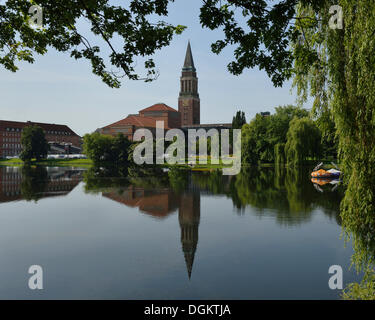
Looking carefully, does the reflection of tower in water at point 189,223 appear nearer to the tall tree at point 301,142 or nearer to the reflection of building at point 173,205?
the reflection of building at point 173,205

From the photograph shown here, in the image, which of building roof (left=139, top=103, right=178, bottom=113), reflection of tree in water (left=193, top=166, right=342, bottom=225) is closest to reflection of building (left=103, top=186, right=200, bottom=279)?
reflection of tree in water (left=193, top=166, right=342, bottom=225)

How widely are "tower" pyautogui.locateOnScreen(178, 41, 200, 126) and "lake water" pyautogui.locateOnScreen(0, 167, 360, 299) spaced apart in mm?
119757

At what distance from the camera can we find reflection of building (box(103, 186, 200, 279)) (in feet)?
38.5

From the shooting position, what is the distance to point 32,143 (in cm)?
8169

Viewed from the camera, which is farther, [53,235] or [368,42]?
[53,235]

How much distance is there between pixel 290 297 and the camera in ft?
24.7

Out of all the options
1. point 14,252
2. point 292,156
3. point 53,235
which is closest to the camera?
point 14,252

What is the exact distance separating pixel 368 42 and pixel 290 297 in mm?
5707

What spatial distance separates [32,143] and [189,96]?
72.2 metres

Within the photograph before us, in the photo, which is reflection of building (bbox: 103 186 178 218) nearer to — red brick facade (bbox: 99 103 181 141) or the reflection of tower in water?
the reflection of tower in water

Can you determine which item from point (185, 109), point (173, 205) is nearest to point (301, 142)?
point (173, 205)

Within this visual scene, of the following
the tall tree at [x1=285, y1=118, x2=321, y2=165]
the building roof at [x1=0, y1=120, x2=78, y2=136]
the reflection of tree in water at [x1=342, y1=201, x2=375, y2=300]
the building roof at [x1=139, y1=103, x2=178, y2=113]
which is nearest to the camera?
the reflection of tree in water at [x1=342, y1=201, x2=375, y2=300]
